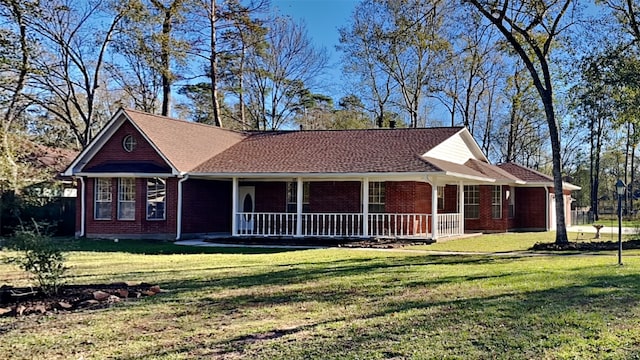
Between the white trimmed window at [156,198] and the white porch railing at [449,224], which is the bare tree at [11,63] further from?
the white porch railing at [449,224]

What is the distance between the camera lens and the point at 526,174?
29.2 m

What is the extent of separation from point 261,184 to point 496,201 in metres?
11.0

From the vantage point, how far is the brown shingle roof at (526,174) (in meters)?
28.3

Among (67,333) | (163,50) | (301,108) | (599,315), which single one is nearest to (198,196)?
(163,50)

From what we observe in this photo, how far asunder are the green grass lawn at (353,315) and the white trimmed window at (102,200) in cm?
933

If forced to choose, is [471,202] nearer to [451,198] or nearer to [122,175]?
[451,198]

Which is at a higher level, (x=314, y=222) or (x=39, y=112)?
(x=39, y=112)

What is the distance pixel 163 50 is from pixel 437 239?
1924cm

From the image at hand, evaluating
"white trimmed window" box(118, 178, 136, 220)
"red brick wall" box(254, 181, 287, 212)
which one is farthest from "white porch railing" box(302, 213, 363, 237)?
"white trimmed window" box(118, 178, 136, 220)

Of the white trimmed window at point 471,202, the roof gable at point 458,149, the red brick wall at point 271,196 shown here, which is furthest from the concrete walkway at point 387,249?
the white trimmed window at point 471,202

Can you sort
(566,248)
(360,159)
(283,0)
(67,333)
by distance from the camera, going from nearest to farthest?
(67,333) < (566,248) < (360,159) < (283,0)

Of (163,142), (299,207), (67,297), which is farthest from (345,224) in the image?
(67,297)

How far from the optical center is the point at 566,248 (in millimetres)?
16875

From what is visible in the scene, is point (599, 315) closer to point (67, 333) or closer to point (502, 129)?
point (67, 333)
